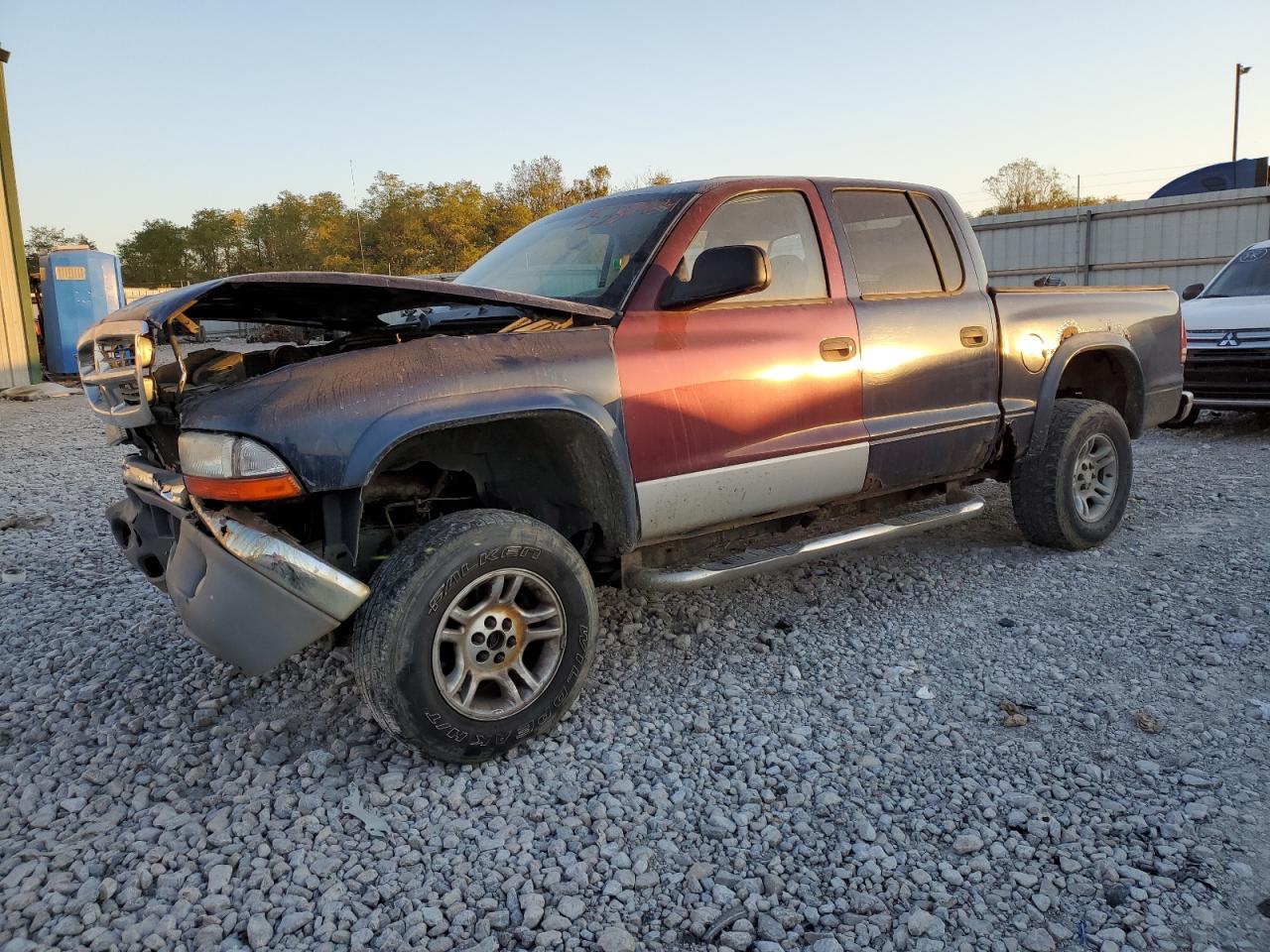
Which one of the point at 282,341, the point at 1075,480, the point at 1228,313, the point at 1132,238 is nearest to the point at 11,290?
the point at 282,341

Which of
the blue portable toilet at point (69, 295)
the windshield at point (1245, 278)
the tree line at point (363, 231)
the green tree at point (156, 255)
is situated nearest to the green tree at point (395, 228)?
the tree line at point (363, 231)

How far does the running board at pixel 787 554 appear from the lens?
3.35m

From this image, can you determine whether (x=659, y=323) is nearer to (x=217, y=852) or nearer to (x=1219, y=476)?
(x=217, y=852)

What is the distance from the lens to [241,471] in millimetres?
2619

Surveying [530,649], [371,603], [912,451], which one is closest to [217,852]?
[371,603]

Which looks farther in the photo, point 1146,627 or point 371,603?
point 1146,627

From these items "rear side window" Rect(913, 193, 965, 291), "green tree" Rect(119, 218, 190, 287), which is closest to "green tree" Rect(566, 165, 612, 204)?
"green tree" Rect(119, 218, 190, 287)

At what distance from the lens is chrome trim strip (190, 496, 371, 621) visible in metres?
2.59

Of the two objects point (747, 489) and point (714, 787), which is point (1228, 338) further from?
point (714, 787)

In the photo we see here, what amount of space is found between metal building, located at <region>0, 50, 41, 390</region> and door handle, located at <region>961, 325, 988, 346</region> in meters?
15.5

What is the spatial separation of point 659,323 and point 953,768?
177cm

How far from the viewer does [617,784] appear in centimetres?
280

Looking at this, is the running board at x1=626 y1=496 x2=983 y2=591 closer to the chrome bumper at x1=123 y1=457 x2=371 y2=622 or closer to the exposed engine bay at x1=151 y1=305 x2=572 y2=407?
the exposed engine bay at x1=151 y1=305 x2=572 y2=407

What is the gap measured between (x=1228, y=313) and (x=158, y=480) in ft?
29.3
